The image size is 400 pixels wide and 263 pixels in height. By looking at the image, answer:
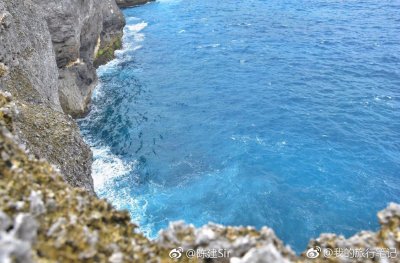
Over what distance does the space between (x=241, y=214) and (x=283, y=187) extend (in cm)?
594

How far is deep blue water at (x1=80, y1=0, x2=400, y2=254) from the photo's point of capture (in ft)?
133

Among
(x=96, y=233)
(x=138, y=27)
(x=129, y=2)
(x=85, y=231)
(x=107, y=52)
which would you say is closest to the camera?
(x=85, y=231)

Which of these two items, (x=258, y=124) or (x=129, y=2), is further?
(x=129, y=2)

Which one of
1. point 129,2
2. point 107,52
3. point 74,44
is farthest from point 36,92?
point 129,2

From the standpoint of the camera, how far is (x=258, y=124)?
52938mm

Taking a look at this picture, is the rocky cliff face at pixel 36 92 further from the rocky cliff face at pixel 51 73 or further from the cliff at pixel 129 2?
the cliff at pixel 129 2

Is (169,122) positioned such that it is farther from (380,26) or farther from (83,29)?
(380,26)

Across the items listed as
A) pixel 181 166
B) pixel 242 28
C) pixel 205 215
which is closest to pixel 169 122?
pixel 181 166

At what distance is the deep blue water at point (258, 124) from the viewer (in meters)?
40.4

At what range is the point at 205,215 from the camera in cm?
3953

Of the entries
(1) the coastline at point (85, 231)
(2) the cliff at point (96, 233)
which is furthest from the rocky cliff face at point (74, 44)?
(2) the cliff at point (96, 233)

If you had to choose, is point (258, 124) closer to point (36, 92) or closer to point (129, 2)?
point (36, 92)

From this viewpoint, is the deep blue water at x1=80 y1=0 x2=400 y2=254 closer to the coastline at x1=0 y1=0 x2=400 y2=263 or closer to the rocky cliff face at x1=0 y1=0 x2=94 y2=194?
the rocky cliff face at x1=0 y1=0 x2=94 y2=194

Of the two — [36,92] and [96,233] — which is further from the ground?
[96,233]
